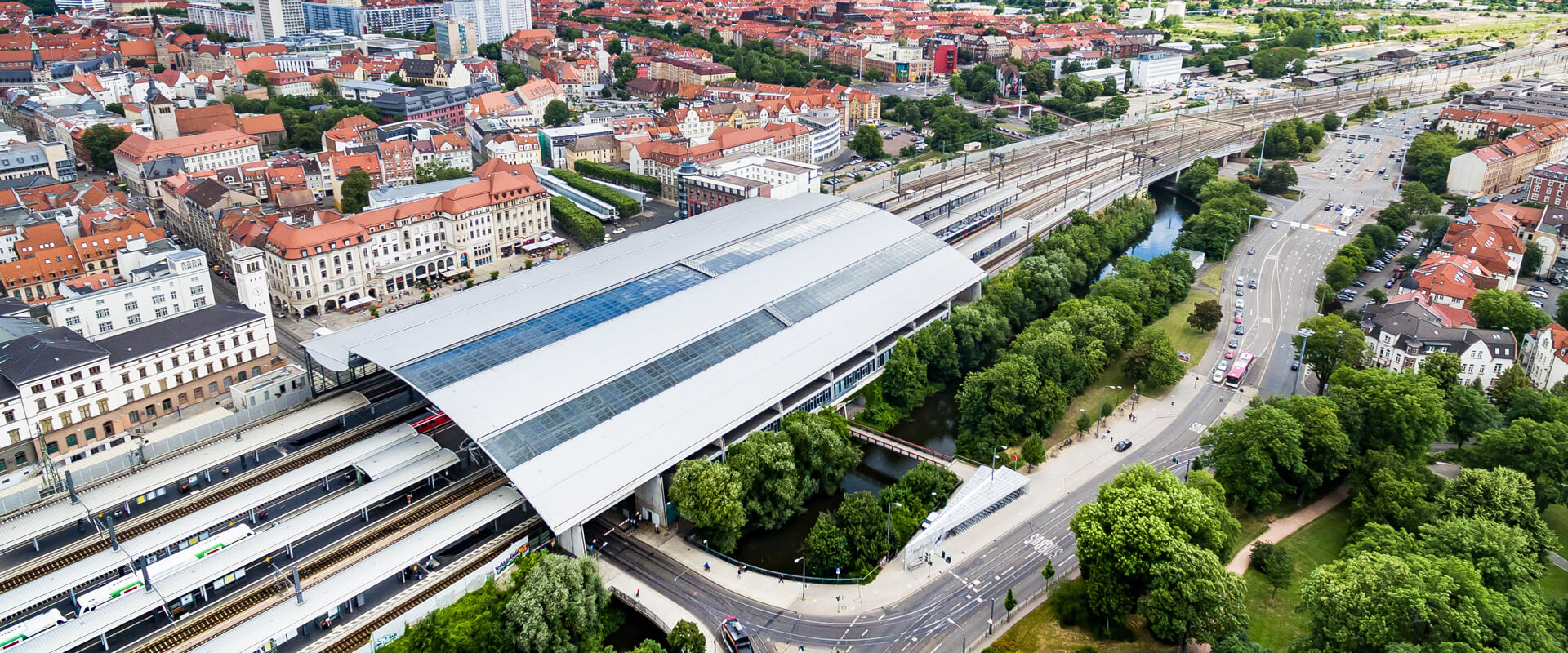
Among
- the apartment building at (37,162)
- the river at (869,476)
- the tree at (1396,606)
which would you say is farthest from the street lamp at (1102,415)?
the apartment building at (37,162)

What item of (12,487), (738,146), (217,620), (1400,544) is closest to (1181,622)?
(1400,544)

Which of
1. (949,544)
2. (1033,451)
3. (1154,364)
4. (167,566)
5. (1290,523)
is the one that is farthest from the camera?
(1154,364)

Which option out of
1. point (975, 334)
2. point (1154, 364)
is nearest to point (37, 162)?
point (975, 334)

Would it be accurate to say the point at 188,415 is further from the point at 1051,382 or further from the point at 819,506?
the point at 1051,382

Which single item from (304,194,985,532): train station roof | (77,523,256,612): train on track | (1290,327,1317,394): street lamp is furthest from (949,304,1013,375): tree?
(77,523,256,612): train on track

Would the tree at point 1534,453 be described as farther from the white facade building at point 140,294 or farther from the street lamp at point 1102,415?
the white facade building at point 140,294

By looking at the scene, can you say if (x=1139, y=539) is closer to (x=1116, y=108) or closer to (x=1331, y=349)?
(x=1331, y=349)

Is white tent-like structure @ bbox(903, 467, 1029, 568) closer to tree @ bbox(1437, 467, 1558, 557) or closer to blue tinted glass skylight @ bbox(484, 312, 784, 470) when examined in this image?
blue tinted glass skylight @ bbox(484, 312, 784, 470)

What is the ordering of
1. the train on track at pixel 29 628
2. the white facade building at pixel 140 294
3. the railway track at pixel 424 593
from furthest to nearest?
the white facade building at pixel 140 294 < the railway track at pixel 424 593 < the train on track at pixel 29 628
